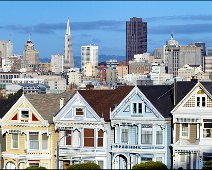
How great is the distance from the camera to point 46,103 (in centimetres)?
5862

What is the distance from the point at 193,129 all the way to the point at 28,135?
10.9 m

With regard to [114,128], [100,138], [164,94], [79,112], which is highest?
[164,94]

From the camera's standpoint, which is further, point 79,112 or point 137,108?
point 79,112

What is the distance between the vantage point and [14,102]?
200ft

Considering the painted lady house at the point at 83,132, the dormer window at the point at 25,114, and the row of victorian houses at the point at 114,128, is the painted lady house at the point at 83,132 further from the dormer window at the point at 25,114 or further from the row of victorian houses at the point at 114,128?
the dormer window at the point at 25,114

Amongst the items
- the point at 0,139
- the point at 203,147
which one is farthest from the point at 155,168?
the point at 0,139

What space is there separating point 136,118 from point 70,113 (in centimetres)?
447

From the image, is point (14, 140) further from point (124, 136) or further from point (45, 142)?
point (124, 136)

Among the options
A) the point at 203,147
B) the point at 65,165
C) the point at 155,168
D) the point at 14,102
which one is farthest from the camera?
the point at 14,102

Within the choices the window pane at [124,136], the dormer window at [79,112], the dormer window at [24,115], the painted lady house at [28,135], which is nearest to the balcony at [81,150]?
the painted lady house at [28,135]

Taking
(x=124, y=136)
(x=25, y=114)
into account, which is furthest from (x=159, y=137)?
(x=25, y=114)

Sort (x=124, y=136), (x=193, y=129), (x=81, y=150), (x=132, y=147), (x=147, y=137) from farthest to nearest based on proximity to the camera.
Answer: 1. (x=81, y=150)
2. (x=124, y=136)
3. (x=132, y=147)
4. (x=147, y=137)
5. (x=193, y=129)

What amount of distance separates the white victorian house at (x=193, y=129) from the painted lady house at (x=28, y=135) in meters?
8.18

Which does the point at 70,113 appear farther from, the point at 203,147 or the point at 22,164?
the point at 203,147
